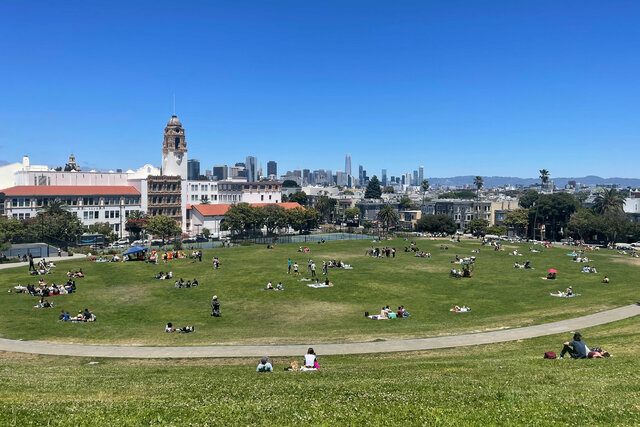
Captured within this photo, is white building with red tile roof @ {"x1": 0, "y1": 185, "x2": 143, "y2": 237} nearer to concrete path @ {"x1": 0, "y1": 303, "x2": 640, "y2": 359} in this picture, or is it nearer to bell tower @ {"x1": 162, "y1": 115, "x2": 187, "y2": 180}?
bell tower @ {"x1": 162, "y1": 115, "x2": 187, "y2": 180}

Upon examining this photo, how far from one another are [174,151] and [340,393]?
141 metres

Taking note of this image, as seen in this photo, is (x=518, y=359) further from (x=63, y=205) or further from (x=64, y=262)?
(x=63, y=205)

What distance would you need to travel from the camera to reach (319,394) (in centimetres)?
1417

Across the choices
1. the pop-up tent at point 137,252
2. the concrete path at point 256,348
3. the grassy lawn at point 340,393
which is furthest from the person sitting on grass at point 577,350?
the pop-up tent at point 137,252

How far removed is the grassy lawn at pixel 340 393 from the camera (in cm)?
1215

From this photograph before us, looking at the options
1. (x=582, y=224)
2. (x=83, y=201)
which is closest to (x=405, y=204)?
(x=582, y=224)

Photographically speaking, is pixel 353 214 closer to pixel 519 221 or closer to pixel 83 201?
pixel 519 221

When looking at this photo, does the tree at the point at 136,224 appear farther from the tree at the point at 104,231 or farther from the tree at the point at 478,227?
the tree at the point at 478,227

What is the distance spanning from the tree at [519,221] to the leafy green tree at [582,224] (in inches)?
534

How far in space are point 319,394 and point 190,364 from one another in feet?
31.7

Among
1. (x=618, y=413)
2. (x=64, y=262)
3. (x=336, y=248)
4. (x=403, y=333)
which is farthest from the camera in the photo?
(x=336, y=248)

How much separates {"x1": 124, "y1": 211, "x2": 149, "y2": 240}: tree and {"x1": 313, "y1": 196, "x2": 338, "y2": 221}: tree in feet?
229

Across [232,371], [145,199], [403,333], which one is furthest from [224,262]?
[145,199]

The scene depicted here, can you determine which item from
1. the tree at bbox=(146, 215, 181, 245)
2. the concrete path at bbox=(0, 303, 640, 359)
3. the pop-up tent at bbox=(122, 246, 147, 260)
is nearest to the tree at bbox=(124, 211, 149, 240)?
the tree at bbox=(146, 215, 181, 245)
